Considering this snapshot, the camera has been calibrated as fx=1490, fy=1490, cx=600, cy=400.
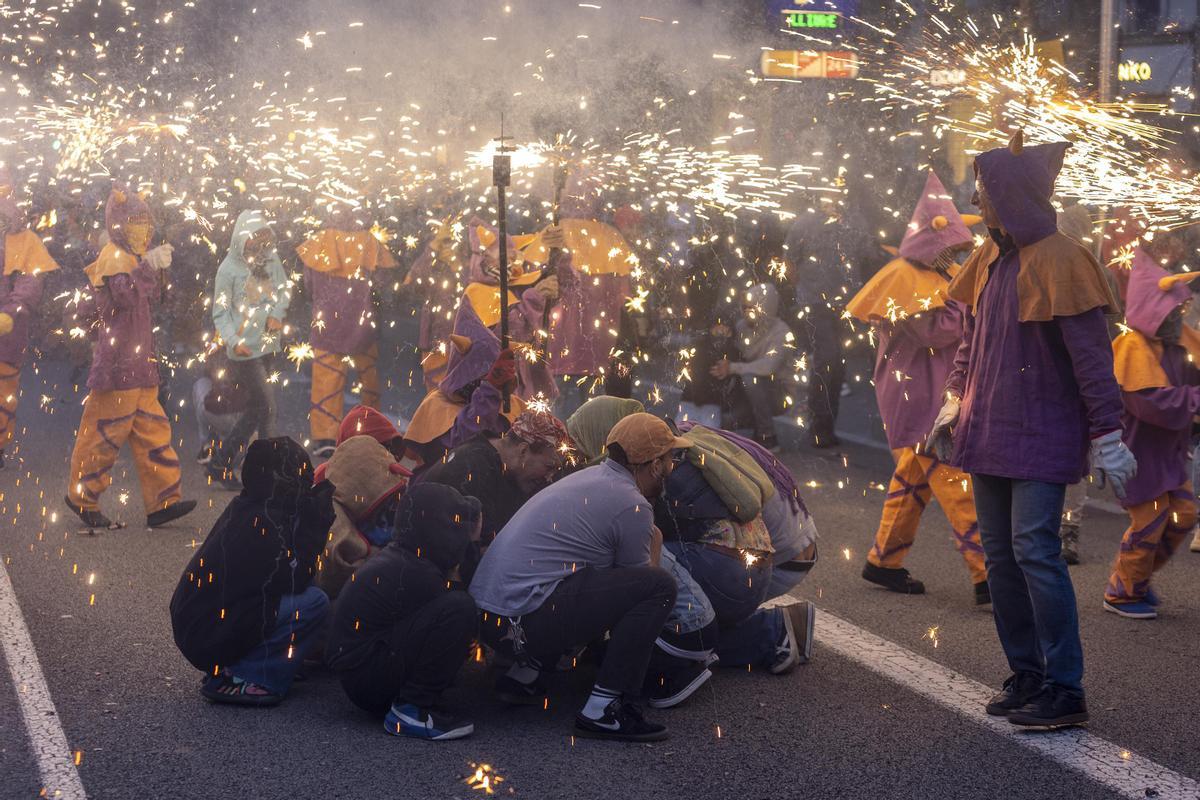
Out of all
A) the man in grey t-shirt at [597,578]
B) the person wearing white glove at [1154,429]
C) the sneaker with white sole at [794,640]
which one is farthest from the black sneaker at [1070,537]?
the man in grey t-shirt at [597,578]

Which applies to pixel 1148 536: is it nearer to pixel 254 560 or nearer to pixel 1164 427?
pixel 1164 427

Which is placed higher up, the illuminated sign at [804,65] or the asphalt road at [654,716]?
the illuminated sign at [804,65]

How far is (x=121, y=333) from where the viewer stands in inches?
346

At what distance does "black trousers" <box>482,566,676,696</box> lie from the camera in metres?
5.04

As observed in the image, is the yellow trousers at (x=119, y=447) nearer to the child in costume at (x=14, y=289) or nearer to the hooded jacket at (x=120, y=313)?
the hooded jacket at (x=120, y=313)

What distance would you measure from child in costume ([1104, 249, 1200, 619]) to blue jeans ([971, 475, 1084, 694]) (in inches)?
64.2

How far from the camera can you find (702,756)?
15.9ft

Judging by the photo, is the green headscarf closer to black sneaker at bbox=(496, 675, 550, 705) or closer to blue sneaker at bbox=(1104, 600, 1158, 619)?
black sneaker at bbox=(496, 675, 550, 705)

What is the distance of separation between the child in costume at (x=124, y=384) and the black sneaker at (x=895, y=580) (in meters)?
3.99

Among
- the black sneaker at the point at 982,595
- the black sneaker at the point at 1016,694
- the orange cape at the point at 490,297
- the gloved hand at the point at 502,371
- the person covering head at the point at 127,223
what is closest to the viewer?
the black sneaker at the point at 1016,694

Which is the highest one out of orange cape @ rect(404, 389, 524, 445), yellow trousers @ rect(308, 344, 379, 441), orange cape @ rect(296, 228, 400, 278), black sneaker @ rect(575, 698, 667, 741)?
orange cape @ rect(404, 389, 524, 445)

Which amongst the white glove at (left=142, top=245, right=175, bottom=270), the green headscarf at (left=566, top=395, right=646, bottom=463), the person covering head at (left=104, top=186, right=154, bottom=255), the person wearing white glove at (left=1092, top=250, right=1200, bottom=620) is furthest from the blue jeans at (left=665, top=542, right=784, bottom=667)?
the person covering head at (left=104, top=186, right=154, bottom=255)

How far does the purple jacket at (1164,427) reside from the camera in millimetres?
6523

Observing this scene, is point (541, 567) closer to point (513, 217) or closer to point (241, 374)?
point (241, 374)
